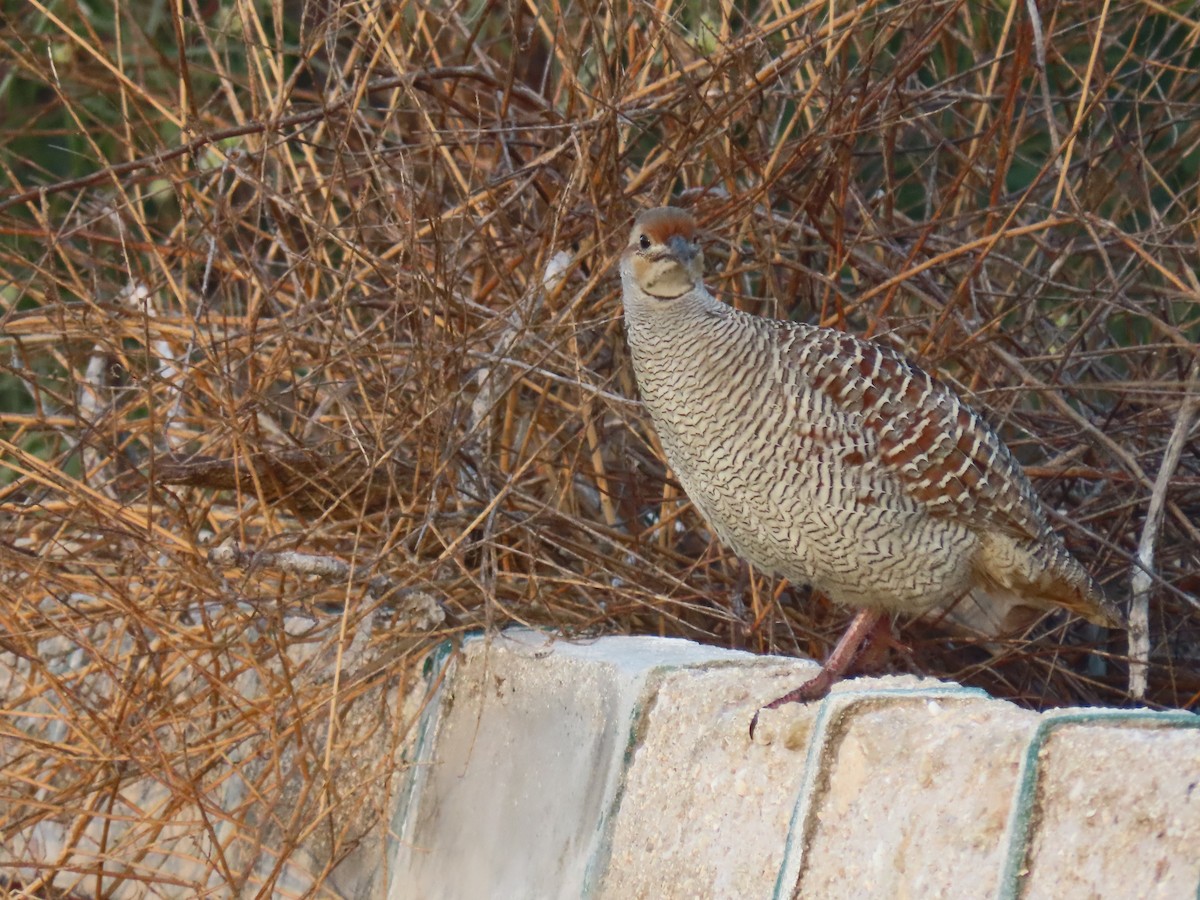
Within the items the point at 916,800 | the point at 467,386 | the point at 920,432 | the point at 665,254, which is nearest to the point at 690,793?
the point at 916,800

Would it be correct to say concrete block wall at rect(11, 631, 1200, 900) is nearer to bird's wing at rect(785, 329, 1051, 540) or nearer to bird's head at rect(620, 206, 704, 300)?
bird's wing at rect(785, 329, 1051, 540)

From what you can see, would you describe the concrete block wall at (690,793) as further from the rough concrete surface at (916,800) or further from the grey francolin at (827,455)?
the grey francolin at (827,455)

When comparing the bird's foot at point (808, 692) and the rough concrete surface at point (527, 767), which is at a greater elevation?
the bird's foot at point (808, 692)

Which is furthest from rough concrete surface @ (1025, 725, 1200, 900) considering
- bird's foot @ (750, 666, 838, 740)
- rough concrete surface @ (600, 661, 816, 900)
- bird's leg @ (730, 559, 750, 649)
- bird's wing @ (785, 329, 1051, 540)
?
bird's leg @ (730, 559, 750, 649)

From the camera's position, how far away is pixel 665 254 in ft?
10.4

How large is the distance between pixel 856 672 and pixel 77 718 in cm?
174

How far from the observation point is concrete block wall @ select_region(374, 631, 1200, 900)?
159 cm

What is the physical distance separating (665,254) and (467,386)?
28.1 inches

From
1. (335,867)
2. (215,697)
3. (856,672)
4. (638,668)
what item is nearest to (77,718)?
(215,697)

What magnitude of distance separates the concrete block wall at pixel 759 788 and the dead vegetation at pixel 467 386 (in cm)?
21

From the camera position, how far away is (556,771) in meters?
2.68

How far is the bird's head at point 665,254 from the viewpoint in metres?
3.15

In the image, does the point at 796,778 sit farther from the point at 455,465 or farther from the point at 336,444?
the point at 336,444

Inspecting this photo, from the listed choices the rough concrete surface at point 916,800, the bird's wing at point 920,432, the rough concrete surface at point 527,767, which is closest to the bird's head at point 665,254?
the bird's wing at point 920,432
